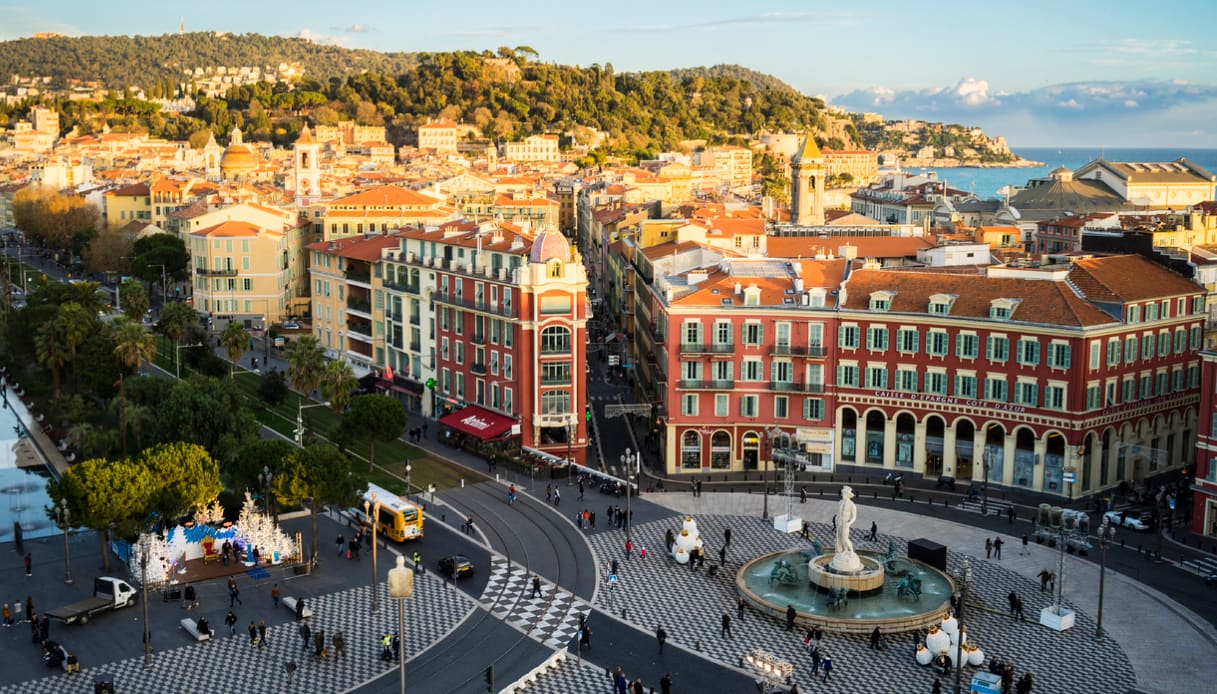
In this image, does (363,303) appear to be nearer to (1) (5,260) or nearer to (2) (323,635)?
(2) (323,635)

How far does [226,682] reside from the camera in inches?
1800

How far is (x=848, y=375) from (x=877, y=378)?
1641mm

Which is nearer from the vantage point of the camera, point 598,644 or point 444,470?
point 598,644

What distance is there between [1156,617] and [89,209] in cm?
15131

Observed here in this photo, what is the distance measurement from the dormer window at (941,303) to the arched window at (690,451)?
1522 cm

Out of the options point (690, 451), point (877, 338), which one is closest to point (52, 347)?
point (690, 451)

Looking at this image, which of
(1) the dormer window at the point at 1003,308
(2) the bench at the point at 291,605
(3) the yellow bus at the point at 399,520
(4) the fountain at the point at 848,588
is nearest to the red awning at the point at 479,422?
(3) the yellow bus at the point at 399,520

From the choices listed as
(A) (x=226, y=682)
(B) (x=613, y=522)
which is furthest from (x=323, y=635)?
(B) (x=613, y=522)

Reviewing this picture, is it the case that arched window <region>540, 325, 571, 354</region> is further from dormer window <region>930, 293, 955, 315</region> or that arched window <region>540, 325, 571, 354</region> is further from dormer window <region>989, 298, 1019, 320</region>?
dormer window <region>989, 298, 1019, 320</region>

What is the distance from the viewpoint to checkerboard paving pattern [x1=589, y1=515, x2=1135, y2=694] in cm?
4653

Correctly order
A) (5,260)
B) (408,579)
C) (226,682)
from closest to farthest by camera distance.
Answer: (408,579)
(226,682)
(5,260)

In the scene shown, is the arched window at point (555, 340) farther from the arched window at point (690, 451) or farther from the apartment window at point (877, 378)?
the apartment window at point (877, 378)

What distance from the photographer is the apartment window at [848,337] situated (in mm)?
72625

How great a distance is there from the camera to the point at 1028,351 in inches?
2697
